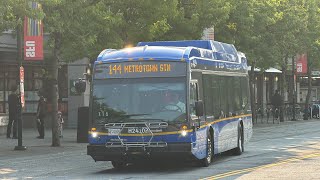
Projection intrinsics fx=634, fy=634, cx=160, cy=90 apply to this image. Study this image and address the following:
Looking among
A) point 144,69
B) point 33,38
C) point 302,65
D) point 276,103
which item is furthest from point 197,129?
point 302,65

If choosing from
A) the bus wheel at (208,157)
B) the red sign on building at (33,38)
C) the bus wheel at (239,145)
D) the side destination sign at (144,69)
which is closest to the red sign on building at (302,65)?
the red sign on building at (33,38)

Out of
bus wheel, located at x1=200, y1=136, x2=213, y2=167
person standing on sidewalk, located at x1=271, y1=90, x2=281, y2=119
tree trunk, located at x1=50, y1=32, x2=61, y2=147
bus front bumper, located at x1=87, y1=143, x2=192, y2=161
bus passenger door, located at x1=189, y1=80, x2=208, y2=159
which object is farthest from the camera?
person standing on sidewalk, located at x1=271, y1=90, x2=281, y2=119

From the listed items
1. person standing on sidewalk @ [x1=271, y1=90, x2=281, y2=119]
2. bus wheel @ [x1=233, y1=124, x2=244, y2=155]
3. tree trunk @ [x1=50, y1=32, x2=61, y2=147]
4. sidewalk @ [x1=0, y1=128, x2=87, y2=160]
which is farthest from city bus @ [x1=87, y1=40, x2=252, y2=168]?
person standing on sidewalk @ [x1=271, y1=90, x2=281, y2=119]

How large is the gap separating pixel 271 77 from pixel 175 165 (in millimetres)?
44843

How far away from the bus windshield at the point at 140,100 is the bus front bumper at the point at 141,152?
23.7 inches

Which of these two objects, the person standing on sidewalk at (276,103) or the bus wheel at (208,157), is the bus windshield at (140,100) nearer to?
the bus wheel at (208,157)

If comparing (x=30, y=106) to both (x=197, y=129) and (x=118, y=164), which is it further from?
(x=197, y=129)

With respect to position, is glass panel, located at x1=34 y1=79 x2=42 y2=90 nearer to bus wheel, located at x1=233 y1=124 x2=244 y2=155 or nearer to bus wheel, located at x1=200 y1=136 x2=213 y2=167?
bus wheel, located at x1=233 y1=124 x2=244 y2=155

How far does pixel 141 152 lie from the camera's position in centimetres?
1398

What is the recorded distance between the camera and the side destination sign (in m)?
14.4

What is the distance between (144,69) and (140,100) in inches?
29.3

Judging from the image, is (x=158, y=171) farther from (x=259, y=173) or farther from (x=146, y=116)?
(x=259, y=173)

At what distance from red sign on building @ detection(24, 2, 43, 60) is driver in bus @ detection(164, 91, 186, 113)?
299 inches

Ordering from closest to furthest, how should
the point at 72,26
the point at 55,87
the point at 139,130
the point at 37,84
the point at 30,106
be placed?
1. the point at 139,130
2. the point at 72,26
3. the point at 55,87
4. the point at 30,106
5. the point at 37,84
